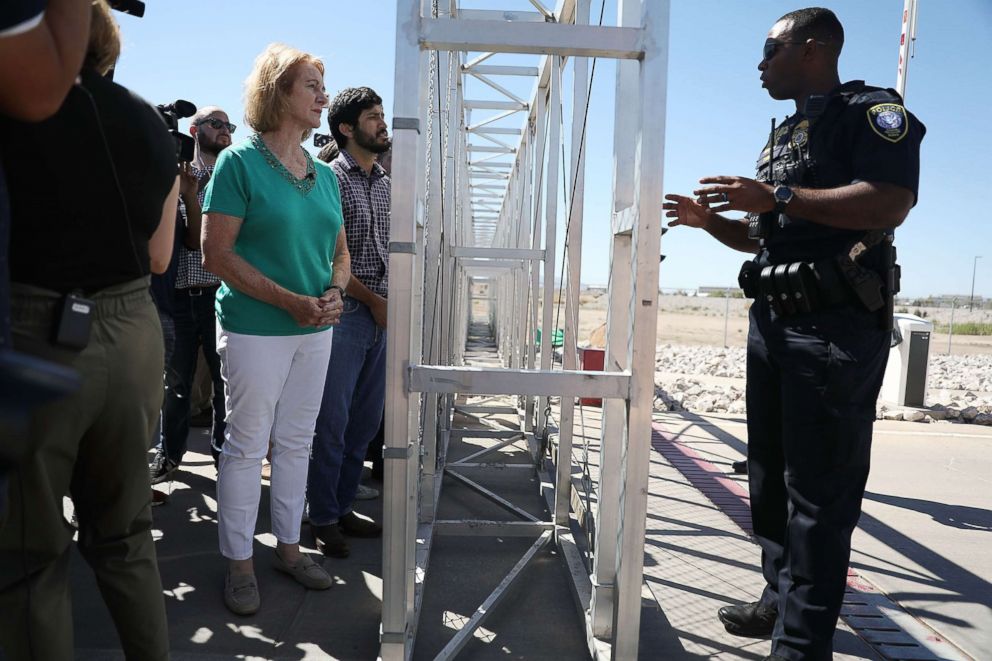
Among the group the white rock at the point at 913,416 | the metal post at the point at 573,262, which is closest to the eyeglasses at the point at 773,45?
the metal post at the point at 573,262

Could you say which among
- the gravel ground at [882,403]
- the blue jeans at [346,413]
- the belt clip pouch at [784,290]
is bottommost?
the gravel ground at [882,403]

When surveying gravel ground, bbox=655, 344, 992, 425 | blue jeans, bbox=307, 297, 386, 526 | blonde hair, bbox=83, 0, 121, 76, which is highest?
blonde hair, bbox=83, 0, 121, 76

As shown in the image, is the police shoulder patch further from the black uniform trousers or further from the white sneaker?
the white sneaker

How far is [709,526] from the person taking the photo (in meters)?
3.85

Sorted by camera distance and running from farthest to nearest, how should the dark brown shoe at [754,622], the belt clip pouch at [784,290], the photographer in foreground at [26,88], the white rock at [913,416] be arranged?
1. the white rock at [913,416]
2. the dark brown shoe at [754,622]
3. the belt clip pouch at [784,290]
4. the photographer in foreground at [26,88]

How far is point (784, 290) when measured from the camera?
88.4 inches

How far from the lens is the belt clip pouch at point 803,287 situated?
7.10 ft

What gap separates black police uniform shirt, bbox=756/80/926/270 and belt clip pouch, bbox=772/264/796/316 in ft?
0.34

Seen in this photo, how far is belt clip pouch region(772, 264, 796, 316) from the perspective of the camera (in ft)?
7.32

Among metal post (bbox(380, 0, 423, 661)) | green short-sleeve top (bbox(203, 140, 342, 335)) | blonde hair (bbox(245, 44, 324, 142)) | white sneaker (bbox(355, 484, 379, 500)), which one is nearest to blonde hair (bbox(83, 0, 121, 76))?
metal post (bbox(380, 0, 423, 661))

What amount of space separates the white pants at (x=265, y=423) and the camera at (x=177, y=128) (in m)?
0.71

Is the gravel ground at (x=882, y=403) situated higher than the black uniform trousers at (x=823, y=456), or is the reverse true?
the black uniform trousers at (x=823, y=456)

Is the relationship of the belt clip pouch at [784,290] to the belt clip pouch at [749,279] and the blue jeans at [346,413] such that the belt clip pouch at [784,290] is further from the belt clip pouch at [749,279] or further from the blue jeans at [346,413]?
the blue jeans at [346,413]

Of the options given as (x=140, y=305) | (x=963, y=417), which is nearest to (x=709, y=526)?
(x=140, y=305)
